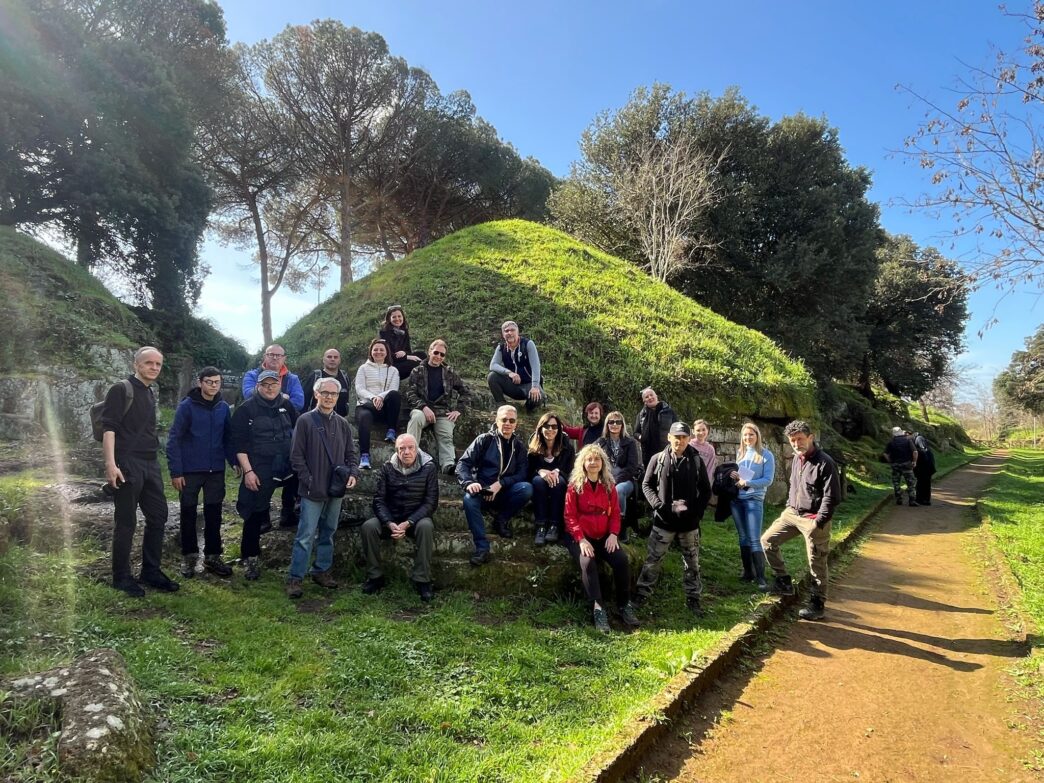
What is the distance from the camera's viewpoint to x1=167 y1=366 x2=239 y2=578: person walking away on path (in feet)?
17.0

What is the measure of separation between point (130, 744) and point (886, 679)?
492 cm

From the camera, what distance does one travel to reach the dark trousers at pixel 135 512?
459 cm

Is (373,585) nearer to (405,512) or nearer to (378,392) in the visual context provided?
(405,512)

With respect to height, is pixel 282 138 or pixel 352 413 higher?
pixel 282 138

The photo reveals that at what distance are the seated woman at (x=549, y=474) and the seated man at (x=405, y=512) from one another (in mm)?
1080

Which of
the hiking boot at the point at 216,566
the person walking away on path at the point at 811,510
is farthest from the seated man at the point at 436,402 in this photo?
the person walking away on path at the point at 811,510

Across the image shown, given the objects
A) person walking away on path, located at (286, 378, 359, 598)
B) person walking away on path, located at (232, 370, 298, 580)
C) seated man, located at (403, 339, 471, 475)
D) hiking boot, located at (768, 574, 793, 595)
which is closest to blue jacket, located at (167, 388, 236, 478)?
person walking away on path, located at (232, 370, 298, 580)

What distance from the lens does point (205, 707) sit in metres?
3.12

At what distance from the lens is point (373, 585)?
5176mm

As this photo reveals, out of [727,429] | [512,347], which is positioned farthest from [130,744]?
[727,429]

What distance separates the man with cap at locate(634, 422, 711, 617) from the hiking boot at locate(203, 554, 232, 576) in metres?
3.98

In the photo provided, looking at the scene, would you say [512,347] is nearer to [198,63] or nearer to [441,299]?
[441,299]

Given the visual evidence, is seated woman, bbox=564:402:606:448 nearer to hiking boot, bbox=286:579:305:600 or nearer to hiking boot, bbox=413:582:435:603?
hiking boot, bbox=413:582:435:603

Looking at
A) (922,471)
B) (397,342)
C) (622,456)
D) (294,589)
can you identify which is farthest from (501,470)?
(922,471)
